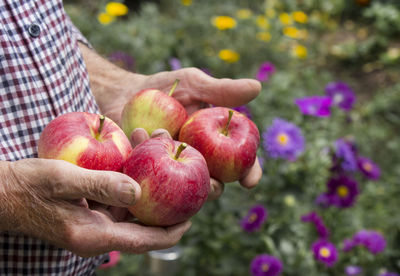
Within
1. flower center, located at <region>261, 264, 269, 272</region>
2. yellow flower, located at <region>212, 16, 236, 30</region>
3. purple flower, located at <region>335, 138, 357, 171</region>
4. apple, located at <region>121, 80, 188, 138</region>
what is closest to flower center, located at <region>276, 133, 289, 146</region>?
purple flower, located at <region>335, 138, 357, 171</region>

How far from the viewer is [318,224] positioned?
2100 mm

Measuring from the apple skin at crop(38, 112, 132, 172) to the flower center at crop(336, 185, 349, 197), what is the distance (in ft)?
3.86

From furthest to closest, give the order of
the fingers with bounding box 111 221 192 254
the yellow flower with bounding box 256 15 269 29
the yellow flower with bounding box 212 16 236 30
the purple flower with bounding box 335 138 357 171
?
1. the yellow flower with bounding box 256 15 269 29
2. the yellow flower with bounding box 212 16 236 30
3. the purple flower with bounding box 335 138 357 171
4. the fingers with bounding box 111 221 192 254

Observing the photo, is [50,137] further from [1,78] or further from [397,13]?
[397,13]

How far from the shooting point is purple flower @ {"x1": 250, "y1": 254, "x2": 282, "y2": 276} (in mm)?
1986

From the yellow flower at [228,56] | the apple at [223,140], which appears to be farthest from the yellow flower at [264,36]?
the apple at [223,140]

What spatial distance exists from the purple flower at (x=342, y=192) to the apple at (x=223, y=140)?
748 millimetres

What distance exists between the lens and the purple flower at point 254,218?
209 cm

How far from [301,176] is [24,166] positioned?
4.72 feet

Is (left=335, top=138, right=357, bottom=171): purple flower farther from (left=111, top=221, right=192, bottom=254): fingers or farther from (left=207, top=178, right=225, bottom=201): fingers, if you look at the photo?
(left=111, top=221, right=192, bottom=254): fingers

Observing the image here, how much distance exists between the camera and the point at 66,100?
1.36 m

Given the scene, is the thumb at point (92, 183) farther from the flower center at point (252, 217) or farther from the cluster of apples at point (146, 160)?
the flower center at point (252, 217)

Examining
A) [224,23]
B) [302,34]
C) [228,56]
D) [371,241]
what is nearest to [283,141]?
[371,241]

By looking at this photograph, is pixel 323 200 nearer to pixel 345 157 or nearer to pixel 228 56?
pixel 345 157
